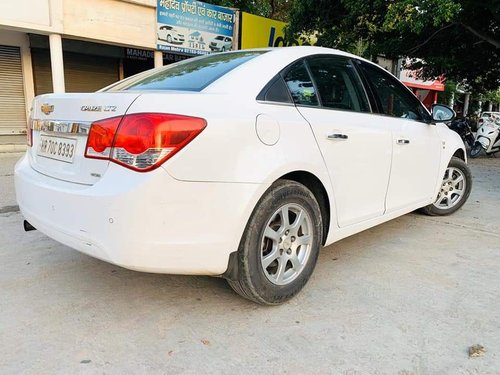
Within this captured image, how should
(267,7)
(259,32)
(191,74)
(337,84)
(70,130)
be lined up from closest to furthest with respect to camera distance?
(70,130) < (191,74) < (337,84) < (259,32) < (267,7)

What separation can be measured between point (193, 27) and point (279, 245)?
10904 millimetres

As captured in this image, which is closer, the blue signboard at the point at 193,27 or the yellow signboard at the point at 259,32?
the blue signboard at the point at 193,27

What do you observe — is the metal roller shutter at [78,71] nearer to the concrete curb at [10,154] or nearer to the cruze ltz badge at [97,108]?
the concrete curb at [10,154]

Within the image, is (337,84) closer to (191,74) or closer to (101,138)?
(191,74)

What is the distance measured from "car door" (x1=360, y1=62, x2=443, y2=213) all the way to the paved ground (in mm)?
536

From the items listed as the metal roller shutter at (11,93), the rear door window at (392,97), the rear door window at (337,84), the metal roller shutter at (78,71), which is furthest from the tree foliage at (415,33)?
the metal roller shutter at (11,93)

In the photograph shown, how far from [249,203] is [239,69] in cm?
87

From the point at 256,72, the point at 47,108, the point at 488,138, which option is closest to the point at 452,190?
the point at 256,72

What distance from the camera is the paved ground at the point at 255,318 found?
6.93 ft

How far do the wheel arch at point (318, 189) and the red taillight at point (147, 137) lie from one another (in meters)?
0.77

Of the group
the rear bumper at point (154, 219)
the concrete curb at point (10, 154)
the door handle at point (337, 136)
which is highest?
the door handle at point (337, 136)

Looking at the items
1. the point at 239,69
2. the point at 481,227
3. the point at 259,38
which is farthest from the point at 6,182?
the point at 259,38

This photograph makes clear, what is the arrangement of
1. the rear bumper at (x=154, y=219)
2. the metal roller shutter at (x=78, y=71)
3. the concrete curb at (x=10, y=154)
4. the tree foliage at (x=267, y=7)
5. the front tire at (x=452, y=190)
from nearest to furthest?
1. the rear bumper at (x=154, y=219)
2. the front tire at (x=452, y=190)
3. the concrete curb at (x=10, y=154)
4. the metal roller shutter at (x=78, y=71)
5. the tree foliage at (x=267, y=7)

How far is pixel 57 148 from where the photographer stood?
8.26ft
